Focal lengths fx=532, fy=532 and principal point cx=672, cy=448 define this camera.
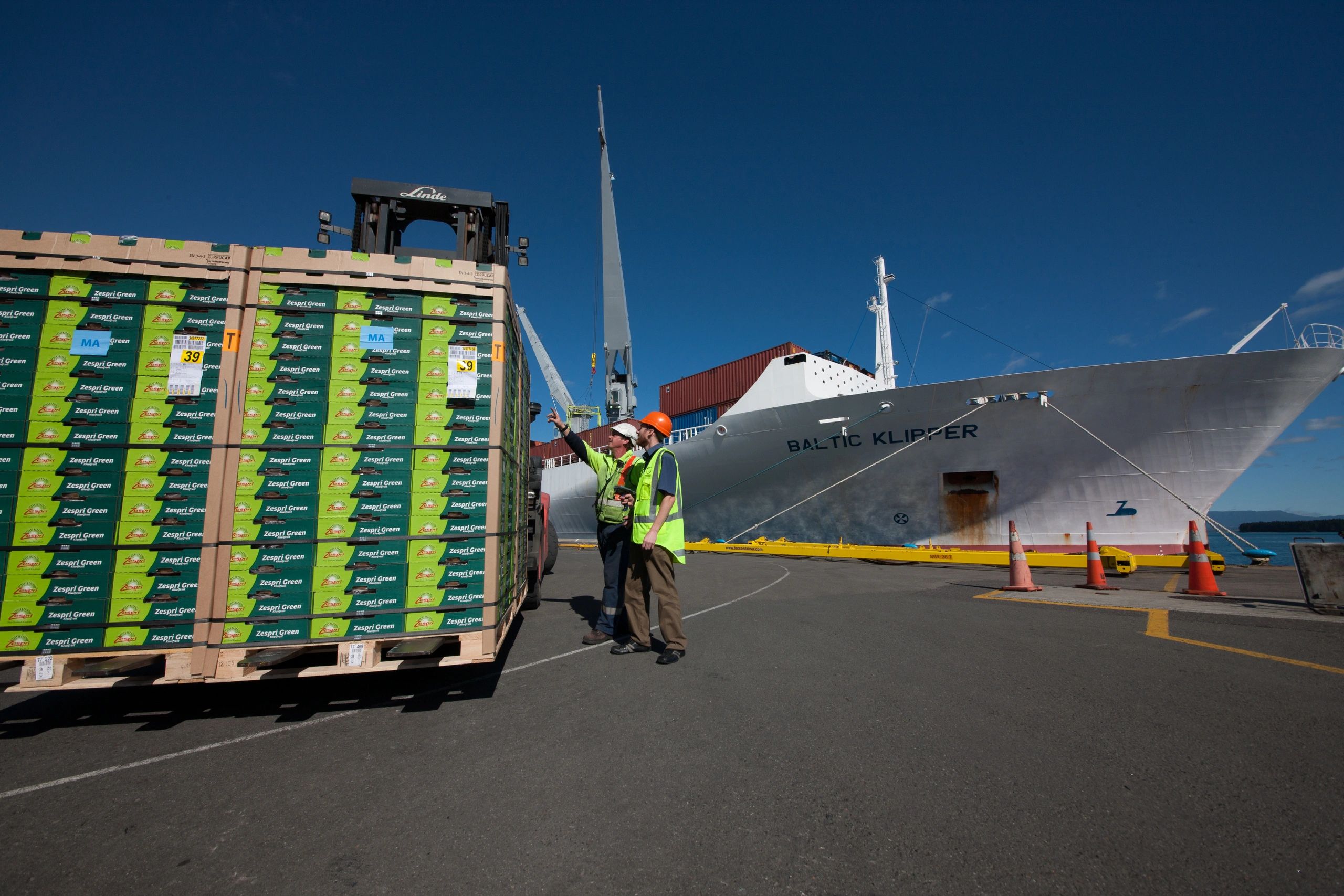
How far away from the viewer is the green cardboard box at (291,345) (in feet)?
9.55

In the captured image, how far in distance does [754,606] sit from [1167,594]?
17.2ft

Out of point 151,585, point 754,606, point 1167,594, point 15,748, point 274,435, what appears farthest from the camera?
point 1167,594

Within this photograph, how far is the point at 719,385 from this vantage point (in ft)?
67.4

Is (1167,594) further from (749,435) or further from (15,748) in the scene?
(15,748)

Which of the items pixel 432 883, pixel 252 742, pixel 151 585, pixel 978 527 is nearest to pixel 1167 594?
pixel 978 527

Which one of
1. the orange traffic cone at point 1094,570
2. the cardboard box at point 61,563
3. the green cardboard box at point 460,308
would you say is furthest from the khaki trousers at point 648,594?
the orange traffic cone at point 1094,570

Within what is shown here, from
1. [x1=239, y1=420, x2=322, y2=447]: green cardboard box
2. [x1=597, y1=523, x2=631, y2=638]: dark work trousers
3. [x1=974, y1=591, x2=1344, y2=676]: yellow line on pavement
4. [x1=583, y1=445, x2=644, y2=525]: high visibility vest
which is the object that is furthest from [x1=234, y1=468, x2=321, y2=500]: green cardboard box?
[x1=974, y1=591, x2=1344, y2=676]: yellow line on pavement

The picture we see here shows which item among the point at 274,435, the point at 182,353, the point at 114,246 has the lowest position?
the point at 274,435

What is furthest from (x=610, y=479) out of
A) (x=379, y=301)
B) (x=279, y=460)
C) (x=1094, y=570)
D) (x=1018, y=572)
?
(x=1094, y=570)

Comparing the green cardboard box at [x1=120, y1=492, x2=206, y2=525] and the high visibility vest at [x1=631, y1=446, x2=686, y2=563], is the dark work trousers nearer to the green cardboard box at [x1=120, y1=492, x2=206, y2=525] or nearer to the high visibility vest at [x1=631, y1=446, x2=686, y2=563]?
the high visibility vest at [x1=631, y1=446, x2=686, y2=563]

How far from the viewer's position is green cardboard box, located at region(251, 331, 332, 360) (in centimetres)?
291

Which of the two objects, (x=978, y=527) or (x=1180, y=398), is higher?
(x=1180, y=398)

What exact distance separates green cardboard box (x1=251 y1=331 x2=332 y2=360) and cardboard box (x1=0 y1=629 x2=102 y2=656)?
158 cm

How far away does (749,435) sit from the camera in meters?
13.8
